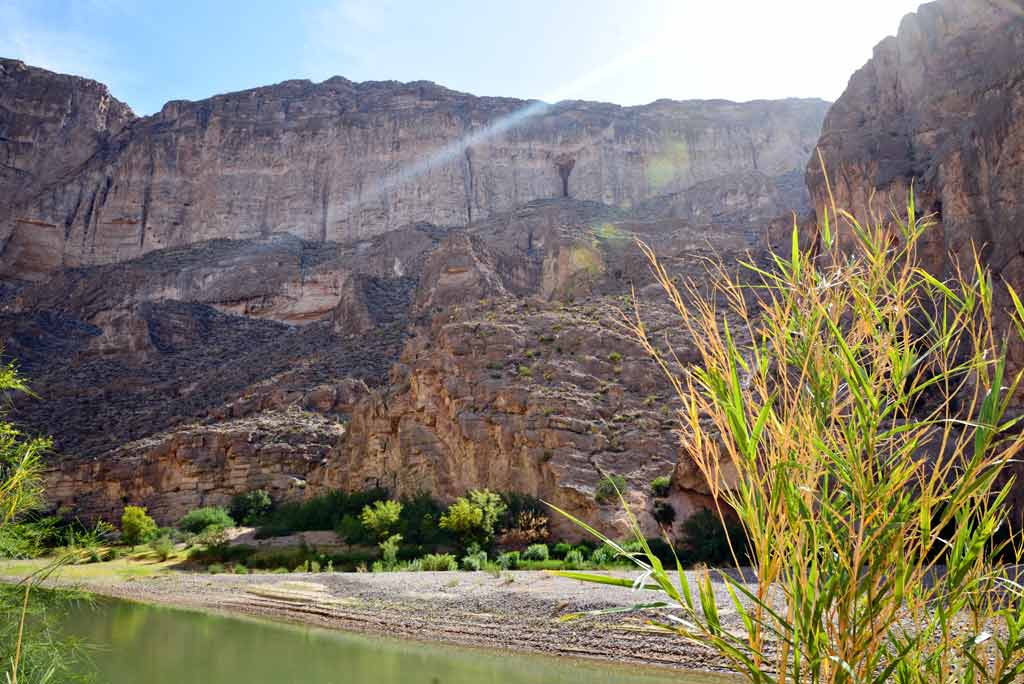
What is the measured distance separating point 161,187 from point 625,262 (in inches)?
2631

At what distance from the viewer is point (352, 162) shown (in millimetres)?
90188

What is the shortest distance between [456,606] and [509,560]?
469 centimetres

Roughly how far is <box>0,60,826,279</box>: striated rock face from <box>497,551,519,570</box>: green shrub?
6917 cm

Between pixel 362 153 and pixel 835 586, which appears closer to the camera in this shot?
pixel 835 586

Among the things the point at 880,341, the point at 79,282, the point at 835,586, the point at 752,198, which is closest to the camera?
the point at 835,586

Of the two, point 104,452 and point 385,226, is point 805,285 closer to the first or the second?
point 104,452

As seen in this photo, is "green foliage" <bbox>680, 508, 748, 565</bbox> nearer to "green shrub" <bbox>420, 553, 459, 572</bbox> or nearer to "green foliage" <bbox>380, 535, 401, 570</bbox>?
"green shrub" <bbox>420, 553, 459, 572</bbox>

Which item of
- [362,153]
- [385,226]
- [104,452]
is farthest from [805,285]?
[362,153]

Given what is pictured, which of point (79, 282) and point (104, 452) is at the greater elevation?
point (79, 282)

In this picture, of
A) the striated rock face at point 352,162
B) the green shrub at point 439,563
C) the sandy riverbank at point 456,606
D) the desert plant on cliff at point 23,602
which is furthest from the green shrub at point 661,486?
the striated rock face at point 352,162

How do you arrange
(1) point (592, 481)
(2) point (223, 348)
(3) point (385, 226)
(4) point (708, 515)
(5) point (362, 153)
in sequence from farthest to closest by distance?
(5) point (362, 153), (3) point (385, 226), (2) point (223, 348), (1) point (592, 481), (4) point (708, 515)

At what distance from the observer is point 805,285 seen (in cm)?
243

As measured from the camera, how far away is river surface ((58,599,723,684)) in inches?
431

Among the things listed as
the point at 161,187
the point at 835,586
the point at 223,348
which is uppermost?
the point at 161,187
